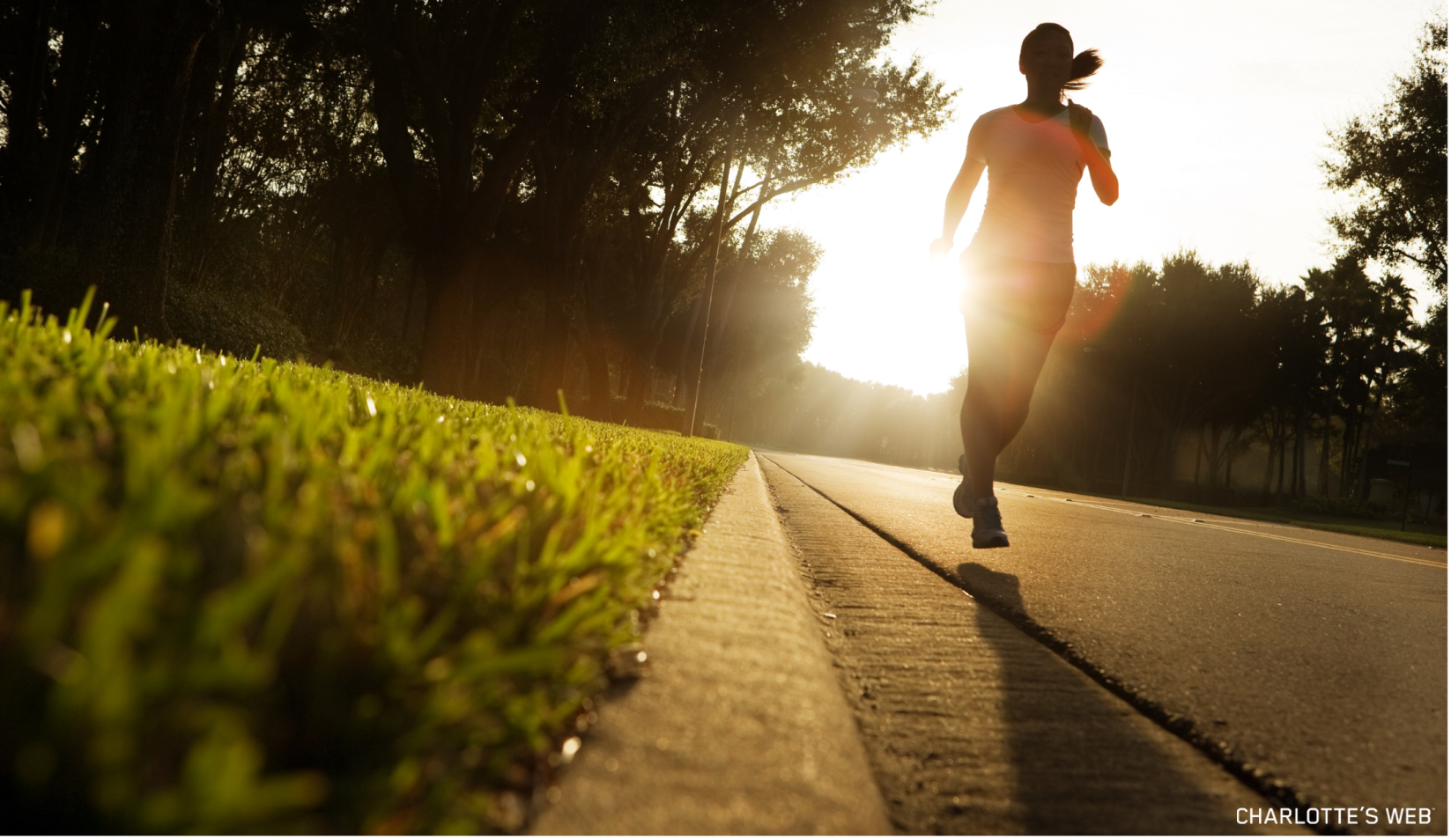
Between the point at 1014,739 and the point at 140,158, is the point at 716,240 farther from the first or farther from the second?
the point at 1014,739

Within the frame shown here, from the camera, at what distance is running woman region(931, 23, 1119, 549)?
14.8 feet

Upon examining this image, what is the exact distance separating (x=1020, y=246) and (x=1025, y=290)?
0.21 meters

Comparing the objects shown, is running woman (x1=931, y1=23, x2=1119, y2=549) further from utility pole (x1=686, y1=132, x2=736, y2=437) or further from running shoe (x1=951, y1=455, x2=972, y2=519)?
utility pole (x1=686, y1=132, x2=736, y2=437)

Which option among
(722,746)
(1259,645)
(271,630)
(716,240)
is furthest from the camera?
(716,240)

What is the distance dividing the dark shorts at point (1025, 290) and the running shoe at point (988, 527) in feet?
2.90

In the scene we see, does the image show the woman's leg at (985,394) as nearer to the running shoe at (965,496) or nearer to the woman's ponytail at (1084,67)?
the running shoe at (965,496)

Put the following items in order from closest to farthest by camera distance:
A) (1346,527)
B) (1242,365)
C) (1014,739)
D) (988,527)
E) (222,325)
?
(1014,739) → (988,527) → (222,325) → (1346,527) → (1242,365)

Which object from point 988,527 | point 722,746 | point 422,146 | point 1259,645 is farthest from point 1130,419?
point 722,746

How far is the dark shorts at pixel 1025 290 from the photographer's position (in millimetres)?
4488

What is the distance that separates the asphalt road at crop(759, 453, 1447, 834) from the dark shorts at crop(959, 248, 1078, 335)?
1.16m

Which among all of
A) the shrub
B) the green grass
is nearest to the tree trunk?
the shrub

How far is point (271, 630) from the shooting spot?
76cm

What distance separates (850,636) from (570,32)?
13.5 m

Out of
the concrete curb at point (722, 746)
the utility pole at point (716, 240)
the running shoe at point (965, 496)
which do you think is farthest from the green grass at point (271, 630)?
the utility pole at point (716, 240)
